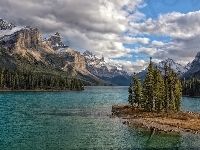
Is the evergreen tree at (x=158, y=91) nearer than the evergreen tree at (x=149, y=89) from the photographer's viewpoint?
Yes

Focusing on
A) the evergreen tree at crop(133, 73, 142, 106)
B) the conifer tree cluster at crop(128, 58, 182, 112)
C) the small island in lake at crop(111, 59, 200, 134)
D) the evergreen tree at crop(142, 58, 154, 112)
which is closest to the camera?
the small island in lake at crop(111, 59, 200, 134)

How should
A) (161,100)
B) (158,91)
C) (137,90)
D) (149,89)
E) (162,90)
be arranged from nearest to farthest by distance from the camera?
(158,91) → (161,100) → (162,90) → (149,89) → (137,90)

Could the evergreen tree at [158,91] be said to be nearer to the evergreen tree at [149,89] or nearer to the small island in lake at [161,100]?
the small island in lake at [161,100]

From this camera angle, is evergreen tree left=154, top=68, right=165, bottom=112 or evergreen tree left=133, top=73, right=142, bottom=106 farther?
evergreen tree left=133, top=73, right=142, bottom=106

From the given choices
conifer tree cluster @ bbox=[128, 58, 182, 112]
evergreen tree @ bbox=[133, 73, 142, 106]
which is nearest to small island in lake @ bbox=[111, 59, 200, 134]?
conifer tree cluster @ bbox=[128, 58, 182, 112]

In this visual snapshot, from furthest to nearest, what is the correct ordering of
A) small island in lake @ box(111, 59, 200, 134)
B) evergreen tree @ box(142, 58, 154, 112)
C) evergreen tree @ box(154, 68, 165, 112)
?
evergreen tree @ box(142, 58, 154, 112), evergreen tree @ box(154, 68, 165, 112), small island in lake @ box(111, 59, 200, 134)

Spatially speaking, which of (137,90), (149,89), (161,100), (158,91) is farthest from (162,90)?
(137,90)

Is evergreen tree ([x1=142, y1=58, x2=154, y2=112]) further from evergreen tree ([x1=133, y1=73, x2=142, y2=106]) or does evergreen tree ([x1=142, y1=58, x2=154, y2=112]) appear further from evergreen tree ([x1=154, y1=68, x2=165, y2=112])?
evergreen tree ([x1=133, y1=73, x2=142, y2=106])

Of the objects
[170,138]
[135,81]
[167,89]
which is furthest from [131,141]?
[135,81]

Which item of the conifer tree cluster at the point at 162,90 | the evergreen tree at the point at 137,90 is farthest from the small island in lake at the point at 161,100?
the evergreen tree at the point at 137,90

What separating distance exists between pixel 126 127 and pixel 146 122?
11.9 m

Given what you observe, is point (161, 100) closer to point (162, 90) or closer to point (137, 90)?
point (162, 90)

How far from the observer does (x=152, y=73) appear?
130 m

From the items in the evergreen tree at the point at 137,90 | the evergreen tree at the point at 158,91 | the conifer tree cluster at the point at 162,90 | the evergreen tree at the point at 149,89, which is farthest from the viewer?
the evergreen tree at the point at 137,90
